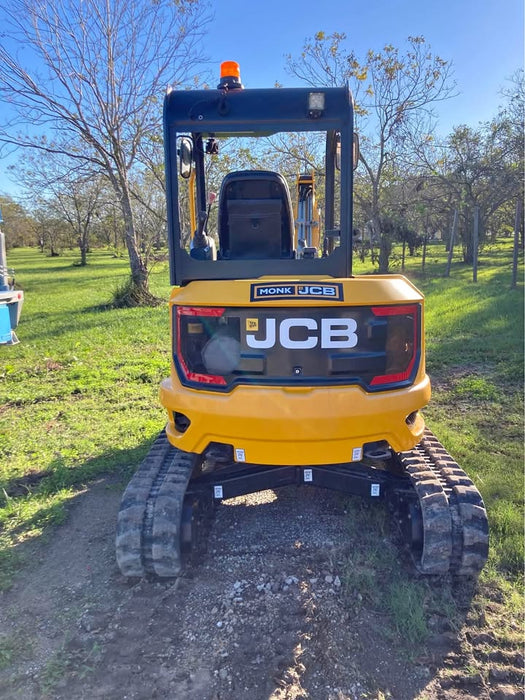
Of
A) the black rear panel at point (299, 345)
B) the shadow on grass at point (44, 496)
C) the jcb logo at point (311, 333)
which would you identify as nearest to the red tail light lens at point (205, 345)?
the black rear panel at point (299, 345)

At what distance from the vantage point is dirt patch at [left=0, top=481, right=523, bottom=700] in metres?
2.40

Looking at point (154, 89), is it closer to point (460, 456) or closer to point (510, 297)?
point (510, 297)

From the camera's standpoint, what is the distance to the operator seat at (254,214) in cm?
378

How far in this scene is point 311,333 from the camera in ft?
9.16

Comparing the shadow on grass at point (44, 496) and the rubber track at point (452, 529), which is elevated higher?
the rubber track at point (452, 529)

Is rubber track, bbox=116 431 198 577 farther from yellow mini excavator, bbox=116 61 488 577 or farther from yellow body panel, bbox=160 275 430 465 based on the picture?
yellow body panel, bbox=160 275 430 465

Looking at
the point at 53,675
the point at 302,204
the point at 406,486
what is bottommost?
the point at 53,675

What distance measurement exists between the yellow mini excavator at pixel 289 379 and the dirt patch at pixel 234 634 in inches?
11.0

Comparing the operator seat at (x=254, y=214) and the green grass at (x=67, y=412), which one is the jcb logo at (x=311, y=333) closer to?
the operator seat at (x=254, y=214)

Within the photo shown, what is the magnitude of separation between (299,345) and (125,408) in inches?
154


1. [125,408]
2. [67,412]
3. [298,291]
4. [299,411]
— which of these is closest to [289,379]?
[299,411]

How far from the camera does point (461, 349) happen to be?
8.13 meters

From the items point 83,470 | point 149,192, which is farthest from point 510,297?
point 149,192

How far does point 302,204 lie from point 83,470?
3.98 meters
